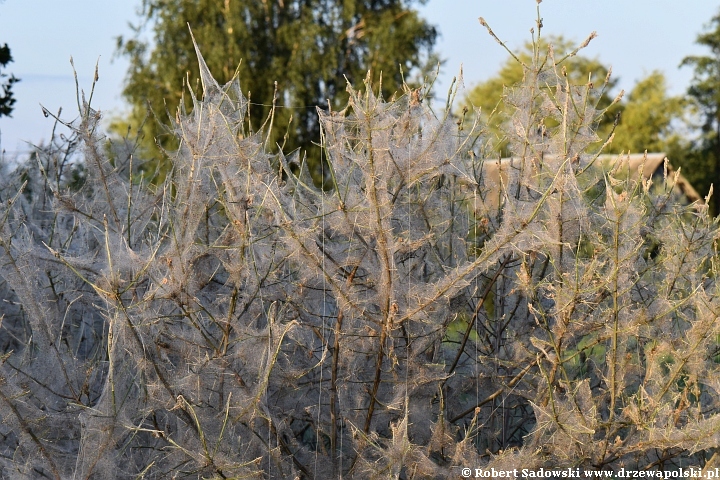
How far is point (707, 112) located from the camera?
35.5 metres

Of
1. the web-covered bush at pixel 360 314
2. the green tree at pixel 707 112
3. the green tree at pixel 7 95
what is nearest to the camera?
the web-covered bush at pixel 360 314

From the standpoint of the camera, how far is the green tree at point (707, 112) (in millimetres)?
33438

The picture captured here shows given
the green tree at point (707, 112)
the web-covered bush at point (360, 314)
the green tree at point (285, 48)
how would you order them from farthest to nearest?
the green tree at point (707, 112), the green tree at point (285, 48), the web-covered bush at point (360, 314)

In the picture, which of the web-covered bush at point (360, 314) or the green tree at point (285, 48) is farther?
the green tree at point (285, 48)

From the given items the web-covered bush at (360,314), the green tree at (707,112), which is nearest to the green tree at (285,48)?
the green tree at (707,112)

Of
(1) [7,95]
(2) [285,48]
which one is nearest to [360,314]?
(1) [7,95]

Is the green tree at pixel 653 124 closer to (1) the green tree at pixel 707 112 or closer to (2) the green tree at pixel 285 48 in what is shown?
(1) the green tree at pixel 707 112

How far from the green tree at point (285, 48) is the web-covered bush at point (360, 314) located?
69.7 feet

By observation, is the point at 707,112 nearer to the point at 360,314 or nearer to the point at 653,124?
the point at 653,124

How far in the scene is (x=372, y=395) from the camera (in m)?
2.96

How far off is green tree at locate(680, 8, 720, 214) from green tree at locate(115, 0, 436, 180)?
12.3m

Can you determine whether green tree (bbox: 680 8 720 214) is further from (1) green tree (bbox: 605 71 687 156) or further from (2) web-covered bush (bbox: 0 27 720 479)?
(2) web-covered bush (bbox: 0 27 720 479)

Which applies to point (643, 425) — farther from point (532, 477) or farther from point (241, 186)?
point (241, 186)

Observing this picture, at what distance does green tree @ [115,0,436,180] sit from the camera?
25.2 m
